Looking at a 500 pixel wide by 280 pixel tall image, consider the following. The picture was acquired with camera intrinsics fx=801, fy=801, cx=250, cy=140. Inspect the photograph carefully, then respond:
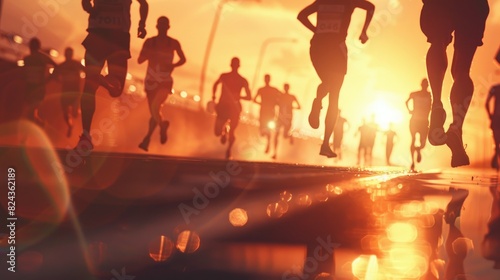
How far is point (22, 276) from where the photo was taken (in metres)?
3.28

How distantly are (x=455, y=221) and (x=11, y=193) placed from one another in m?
3.46

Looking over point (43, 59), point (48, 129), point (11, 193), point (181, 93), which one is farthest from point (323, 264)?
point (181, 93)

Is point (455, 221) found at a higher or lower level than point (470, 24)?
lower

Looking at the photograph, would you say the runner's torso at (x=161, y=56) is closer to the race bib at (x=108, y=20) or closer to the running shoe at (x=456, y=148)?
the race bib at (x=108, y=20)

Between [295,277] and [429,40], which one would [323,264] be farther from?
[429,40]

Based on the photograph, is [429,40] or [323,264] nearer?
[323,264]

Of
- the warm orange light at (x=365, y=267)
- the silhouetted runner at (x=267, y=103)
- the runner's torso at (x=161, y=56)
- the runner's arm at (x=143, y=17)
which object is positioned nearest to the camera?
the warm orange light at (x=365, y=267)

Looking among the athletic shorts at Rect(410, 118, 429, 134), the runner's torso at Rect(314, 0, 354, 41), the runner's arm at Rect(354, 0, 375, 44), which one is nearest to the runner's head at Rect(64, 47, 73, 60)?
the athletic shorts at Rect(410, 118, 429, 134)

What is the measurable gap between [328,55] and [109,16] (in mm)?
2915

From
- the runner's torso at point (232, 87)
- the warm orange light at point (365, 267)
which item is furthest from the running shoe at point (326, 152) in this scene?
the runner's torso at point (232, 87)

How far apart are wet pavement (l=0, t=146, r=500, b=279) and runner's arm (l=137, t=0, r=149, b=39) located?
2.47 m

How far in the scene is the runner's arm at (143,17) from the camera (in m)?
10.8

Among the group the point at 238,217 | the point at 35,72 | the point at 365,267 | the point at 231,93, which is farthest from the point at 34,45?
the point at 365,267

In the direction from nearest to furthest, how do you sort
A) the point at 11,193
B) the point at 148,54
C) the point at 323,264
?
the point at 323,264 < the point at 11,193 < the point at 148,54
